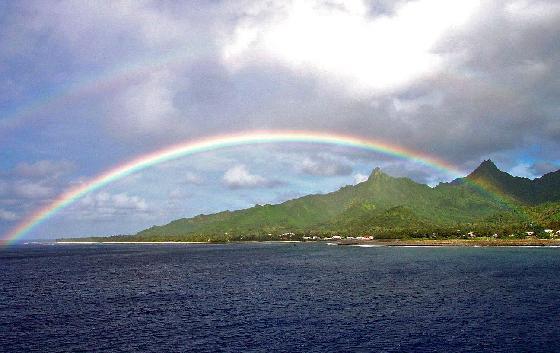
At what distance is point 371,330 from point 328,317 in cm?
1233

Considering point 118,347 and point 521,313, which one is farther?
point 521,313

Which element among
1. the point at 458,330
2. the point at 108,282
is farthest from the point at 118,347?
the point at 108,282

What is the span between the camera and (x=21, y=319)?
82375mm

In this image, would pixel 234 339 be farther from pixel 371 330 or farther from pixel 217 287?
pixel 217 287

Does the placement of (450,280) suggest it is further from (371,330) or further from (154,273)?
(154,273)

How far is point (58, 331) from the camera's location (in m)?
71.3

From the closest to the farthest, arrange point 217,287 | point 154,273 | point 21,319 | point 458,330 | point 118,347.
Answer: point 118,347 < point 458,330 < point 21,319 < point 217,287 < point 154,273

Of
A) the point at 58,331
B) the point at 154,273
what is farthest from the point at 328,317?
the point at 154,273

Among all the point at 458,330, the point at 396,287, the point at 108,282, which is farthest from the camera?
the point at 108,282

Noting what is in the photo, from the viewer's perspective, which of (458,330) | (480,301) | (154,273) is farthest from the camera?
(154,273)

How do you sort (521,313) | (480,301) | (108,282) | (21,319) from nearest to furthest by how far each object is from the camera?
(521,313), (21,319), (480,301), (108,282)

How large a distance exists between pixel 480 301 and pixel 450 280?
33.9 meters

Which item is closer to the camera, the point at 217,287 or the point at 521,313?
the point at 521,313

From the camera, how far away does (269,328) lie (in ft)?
229
